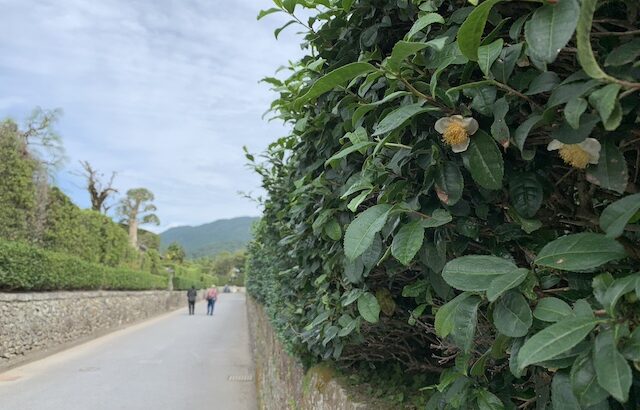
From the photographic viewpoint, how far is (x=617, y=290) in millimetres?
854

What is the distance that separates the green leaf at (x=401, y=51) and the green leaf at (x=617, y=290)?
24.2 inches

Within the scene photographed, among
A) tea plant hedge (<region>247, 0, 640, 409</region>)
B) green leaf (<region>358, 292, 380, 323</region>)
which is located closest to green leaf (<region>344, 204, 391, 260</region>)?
tea plant hedge (<region>247, 0, 640, 409</region>)

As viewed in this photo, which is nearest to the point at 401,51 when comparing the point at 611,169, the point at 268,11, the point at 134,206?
the point at 611,169

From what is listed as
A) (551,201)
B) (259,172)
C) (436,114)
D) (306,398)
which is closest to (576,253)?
(551,201)

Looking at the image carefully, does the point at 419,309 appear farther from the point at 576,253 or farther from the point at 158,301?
the point at 158,301

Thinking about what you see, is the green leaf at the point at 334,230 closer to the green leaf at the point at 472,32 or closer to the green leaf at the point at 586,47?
the green leaf at the point at 472,32

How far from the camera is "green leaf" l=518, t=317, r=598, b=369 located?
32.6 inches

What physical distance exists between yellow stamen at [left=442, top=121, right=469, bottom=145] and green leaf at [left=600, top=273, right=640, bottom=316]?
18.5 inches

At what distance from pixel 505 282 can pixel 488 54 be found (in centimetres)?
49

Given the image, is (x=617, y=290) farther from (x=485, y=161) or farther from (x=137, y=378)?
(x=137, y=378)

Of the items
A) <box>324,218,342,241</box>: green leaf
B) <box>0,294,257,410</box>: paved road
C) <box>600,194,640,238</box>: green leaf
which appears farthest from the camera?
<box>0,294,257,410</box>: paved road

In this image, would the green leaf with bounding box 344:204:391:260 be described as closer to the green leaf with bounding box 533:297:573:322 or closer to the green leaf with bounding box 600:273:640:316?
the green leaf with bounding box 533:297:573:322

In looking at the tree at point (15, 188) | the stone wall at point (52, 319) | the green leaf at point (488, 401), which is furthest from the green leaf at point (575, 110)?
the tree at point (15, 188)

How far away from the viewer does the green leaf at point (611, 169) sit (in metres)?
0.99
